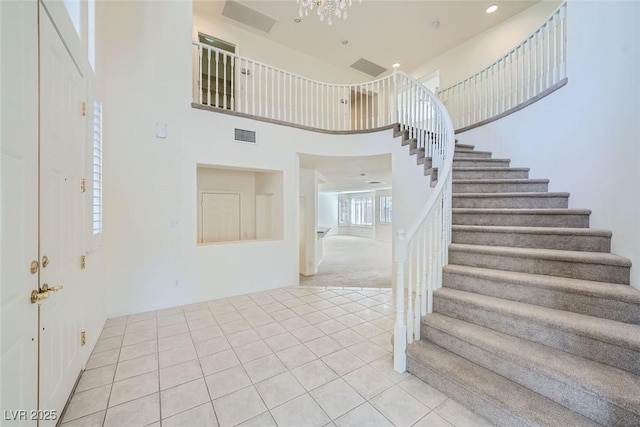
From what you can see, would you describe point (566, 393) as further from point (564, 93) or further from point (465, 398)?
point (564, 93)

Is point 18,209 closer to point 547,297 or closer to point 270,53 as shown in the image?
point 547,297

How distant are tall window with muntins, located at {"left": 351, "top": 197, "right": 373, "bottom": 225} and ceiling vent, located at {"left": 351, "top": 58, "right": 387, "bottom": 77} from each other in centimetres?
745

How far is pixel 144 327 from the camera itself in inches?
114

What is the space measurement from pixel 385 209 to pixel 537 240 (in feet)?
34.2

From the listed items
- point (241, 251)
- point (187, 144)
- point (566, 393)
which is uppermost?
point (187, 144)

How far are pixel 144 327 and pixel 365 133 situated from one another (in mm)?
4325

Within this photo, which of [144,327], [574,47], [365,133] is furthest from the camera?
[365,133]

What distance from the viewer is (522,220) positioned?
2.70 metres

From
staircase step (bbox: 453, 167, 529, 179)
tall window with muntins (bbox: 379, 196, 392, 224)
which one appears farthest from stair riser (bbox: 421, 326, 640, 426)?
tall window with muntins (bbox: 379, 196, 392, 224)

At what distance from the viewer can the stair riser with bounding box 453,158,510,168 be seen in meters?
3.78

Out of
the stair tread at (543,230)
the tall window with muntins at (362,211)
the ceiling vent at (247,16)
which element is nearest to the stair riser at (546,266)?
the stair tread at (543,230)

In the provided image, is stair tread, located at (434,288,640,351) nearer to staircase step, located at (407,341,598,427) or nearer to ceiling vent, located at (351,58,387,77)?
staircase step, located at (407,341,598,427)

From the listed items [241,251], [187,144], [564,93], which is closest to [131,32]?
[187,144]

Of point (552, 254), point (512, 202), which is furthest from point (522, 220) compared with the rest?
point (552, 254)
